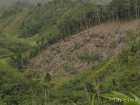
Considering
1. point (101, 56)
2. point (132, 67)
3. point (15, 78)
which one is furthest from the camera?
point (101, 56)

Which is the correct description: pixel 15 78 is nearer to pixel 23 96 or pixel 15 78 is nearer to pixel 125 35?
pixel 23 96

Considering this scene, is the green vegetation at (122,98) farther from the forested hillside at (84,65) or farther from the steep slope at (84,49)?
the steep slope at (84,49)

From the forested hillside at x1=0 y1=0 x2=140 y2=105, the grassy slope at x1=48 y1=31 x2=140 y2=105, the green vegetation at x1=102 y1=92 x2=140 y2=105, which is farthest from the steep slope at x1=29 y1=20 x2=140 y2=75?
the green vegetation at x1=102 y1=92 x2=140 y2=105

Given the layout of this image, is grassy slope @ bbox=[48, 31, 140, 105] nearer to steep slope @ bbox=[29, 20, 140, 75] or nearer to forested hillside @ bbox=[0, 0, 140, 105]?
forested hillside @ bbox=[0, 0, 140, 105]

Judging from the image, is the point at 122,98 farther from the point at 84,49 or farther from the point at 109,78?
the point at 84,49

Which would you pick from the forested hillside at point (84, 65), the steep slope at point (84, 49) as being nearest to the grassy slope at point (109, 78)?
the forested hillside at point (84, 65)

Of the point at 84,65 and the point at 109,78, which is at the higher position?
the point at 84,65

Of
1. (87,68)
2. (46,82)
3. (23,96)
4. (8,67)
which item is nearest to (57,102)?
(23,96)

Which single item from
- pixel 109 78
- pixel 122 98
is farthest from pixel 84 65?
pixel 122 98
